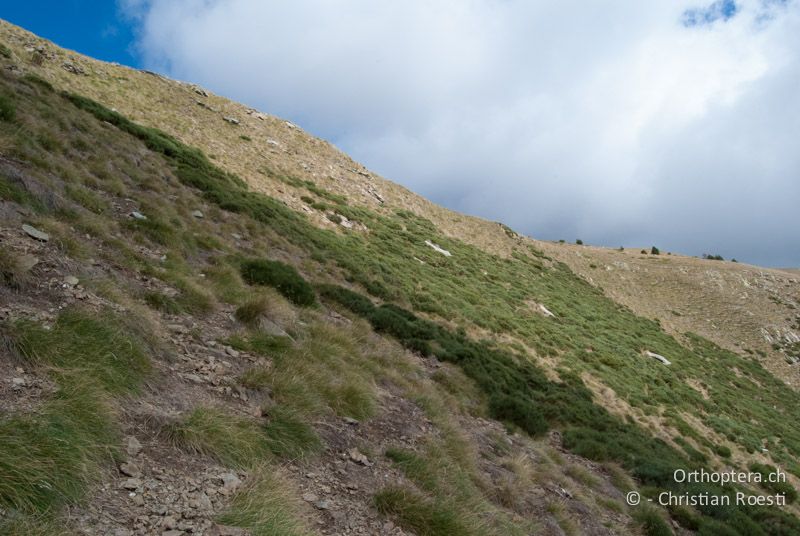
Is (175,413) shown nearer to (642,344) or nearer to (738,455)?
(738,455)

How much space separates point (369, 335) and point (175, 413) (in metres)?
7.25

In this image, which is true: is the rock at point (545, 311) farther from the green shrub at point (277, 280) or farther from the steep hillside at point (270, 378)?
the green shrub at point (277, 280)

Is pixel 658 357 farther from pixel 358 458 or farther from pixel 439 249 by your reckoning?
pixel 358 458

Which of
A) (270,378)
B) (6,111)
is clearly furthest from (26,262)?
(6,111)

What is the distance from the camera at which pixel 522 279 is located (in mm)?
34750

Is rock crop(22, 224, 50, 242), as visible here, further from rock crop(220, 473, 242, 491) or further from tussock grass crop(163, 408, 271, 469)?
rock crop(220, 473, 242, 491)

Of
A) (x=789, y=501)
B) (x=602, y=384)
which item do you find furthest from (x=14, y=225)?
(x=789, y=501)

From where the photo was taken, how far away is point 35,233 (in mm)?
7152

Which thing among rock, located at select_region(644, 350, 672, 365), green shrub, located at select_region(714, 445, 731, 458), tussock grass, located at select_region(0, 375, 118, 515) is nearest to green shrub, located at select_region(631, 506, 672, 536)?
tussock grass, located at select_region(0, 375, 118, 515)

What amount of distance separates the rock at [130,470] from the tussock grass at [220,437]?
62cm

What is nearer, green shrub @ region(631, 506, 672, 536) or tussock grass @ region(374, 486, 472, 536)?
tussock grass @ region(374, 486, 472, 536)

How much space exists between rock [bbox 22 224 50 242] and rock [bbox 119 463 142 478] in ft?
16.2

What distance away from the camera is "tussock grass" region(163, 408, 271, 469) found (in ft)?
15.9

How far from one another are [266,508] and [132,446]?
1448 mm
